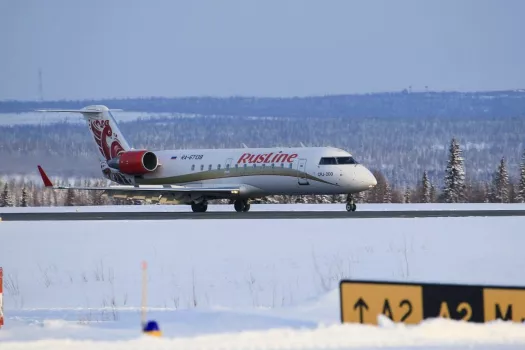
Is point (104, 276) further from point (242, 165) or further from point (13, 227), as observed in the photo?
point (242, 165)

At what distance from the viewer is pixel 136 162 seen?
5275cm

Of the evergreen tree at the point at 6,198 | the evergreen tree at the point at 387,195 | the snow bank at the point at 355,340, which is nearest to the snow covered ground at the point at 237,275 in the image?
the snow bank at the point at 355,340

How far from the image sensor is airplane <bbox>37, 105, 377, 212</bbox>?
1816 inches

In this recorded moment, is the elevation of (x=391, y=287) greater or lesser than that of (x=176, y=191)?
lesser

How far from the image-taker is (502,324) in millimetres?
12219

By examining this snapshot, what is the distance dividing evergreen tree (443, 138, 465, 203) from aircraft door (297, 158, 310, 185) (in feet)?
143

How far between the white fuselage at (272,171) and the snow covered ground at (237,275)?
10.5 m

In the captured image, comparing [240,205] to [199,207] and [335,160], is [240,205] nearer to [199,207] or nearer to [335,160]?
[199,207]

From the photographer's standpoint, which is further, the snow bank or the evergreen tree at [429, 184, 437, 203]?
Result: the evergreen tree at [429, 184, 437, 203]

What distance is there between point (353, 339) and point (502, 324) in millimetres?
1787

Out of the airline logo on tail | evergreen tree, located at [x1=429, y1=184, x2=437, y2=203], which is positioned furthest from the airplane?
evergreen tree, located at [x1=429, y1=184, x2=437, y2=203]

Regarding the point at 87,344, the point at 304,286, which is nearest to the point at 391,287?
the point at 87,344

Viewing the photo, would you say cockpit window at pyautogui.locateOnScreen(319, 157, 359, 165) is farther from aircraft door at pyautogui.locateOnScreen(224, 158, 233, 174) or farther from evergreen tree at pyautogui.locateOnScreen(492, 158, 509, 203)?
evergreen tree at pyautogui.locateOnScreen(492, 158, 509, 203)

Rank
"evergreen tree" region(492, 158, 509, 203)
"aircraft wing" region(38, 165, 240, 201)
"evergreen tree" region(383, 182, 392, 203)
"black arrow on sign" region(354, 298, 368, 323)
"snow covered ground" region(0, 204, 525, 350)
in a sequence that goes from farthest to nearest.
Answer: "evergreen tree" region(383, 182, 392, 203) < "evergreen tree" region(492, 158, 509, 203) < "aircraft wing" region(38, 165, 240, 201) < "black arrow on sign" region(354, 298, 368, 323) < "snow covered ground" region(0, 204, 525, 350)
